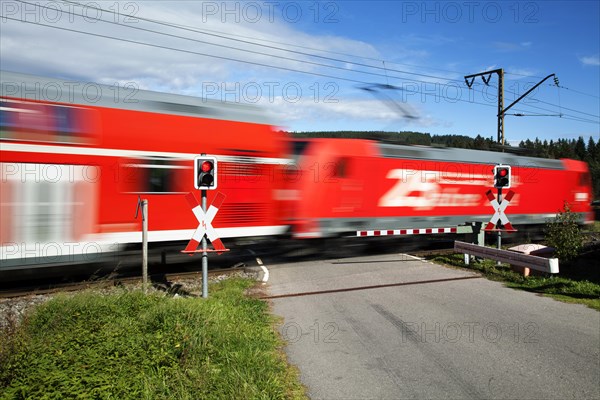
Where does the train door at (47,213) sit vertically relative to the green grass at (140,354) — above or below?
above

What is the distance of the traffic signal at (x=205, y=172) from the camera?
8.23 metres

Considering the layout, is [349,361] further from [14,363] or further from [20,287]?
[20,287]

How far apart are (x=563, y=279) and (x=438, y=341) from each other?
560 cm

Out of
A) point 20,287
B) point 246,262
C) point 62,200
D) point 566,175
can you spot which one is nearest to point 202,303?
point 62,200

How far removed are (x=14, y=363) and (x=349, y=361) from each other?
3.70m

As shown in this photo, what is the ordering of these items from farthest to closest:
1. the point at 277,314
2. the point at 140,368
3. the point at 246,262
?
the point at 246,262 → the point at 277,314 → the point at 140,368

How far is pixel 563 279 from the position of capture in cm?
1000

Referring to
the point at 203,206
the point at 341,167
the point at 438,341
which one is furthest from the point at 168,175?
the point at 438,341

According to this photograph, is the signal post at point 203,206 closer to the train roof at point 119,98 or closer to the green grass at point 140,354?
the green grass at point 140,354

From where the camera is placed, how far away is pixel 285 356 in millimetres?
5742

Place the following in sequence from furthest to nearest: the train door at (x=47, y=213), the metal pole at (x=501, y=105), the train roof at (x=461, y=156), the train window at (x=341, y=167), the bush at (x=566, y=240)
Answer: the metal pole at (x=501, y=105) → the train roof at (x=461, y=156) → the train window at (x=341, y=167) → the bush at (x=566, y=240) → the train door at (x=47, y=213)

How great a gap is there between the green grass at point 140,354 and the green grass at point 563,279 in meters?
6.35

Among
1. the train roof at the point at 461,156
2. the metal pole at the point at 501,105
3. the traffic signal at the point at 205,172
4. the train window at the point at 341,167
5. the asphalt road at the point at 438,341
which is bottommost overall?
the asphalt road at the point at 438,341

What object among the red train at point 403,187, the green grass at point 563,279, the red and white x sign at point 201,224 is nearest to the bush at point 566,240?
the green grass at point 563,279
